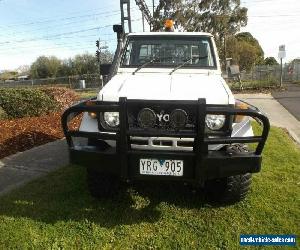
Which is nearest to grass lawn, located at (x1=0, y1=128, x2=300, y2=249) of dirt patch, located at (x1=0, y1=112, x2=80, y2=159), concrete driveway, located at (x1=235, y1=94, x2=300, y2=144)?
dirt patch, located at (x1=0, y1=112, x2=80, y2=159)

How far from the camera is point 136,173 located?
3.81 metres

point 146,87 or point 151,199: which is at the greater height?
point 146,87

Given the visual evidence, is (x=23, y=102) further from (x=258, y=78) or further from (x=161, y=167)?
(x=258, y=78)

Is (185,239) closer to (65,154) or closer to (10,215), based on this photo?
(10,215)

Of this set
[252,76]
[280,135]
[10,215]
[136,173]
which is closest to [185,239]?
[136,173]

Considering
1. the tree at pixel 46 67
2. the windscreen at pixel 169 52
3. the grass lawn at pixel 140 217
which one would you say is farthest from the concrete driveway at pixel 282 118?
the tree at pixel 46 67

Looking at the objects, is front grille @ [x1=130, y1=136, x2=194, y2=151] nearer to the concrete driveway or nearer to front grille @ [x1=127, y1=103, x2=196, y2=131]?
front grille @ [x1=127, y1=103, x2=196, y2=131]

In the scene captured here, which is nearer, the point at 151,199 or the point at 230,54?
the point at 151,199

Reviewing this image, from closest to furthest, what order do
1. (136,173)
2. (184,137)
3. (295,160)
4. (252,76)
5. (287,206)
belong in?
(184,137), (136,173), (287,206), (295,160), (252,76)

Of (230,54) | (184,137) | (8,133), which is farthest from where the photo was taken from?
(230,54)

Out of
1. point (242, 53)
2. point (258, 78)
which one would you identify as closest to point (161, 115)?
point (258, 78)

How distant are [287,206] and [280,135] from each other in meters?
4.04

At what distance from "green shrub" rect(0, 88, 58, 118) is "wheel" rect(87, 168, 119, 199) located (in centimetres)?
631

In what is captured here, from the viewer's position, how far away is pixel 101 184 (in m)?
4.53
